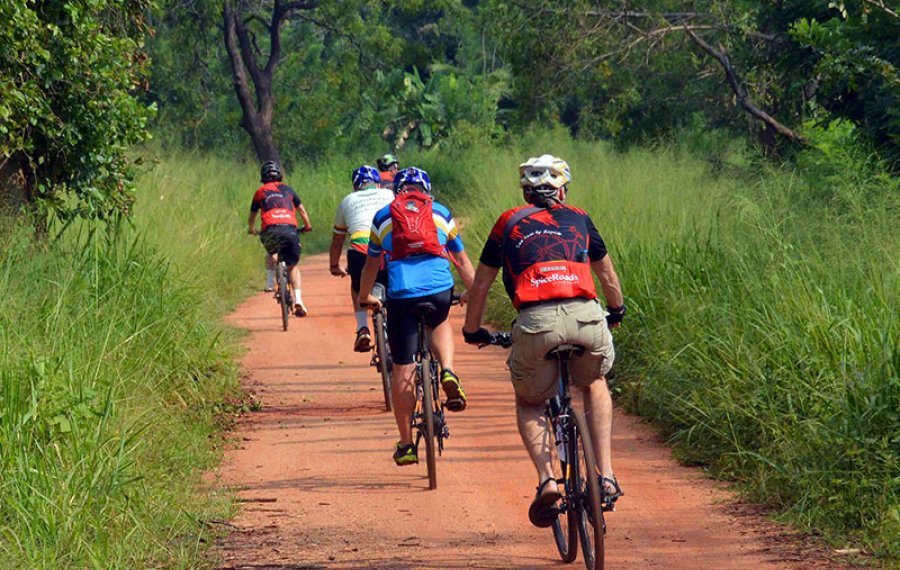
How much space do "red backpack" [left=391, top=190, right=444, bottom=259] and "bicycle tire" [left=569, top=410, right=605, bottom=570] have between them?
8.12ft

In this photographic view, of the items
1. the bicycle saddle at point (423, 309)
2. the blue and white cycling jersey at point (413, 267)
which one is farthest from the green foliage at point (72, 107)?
the bicycle saddle at point (423, 309)

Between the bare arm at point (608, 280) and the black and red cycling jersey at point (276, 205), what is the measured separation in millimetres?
9385

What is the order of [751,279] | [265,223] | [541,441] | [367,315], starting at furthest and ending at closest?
[265,223]
[367,315]
[751,279]
[541,441]

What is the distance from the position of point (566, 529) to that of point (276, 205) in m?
9.67

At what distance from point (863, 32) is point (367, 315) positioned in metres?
5.36

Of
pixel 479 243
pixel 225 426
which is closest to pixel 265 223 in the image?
pixel 479 243

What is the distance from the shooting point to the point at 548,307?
240 inches

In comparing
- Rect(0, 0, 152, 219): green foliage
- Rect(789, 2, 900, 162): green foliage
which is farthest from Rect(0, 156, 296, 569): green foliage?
Rect(789, 2, 900, 162): green foliage

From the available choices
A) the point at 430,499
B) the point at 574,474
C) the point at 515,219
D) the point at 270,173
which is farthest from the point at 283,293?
the point at 574,474

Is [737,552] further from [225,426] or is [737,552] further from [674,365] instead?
[225,426]

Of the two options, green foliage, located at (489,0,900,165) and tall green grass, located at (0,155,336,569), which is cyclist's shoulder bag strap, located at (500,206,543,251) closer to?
tall green grass, located at (0,155,336,569)

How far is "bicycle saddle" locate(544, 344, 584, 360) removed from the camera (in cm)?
608

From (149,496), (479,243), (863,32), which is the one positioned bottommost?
(479,243)

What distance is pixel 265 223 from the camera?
617 inches
